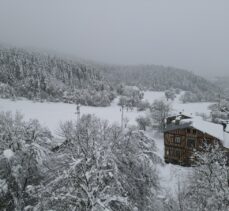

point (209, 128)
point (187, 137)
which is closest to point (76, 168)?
point (187, 137)

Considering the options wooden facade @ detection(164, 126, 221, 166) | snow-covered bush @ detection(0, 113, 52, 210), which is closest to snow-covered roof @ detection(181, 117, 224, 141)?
wooden facade @ detection(164, 126, 221, 166)

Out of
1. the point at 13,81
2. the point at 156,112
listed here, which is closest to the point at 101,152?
the point at 156,112

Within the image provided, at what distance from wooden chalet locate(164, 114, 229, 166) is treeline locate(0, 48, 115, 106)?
60.5 m

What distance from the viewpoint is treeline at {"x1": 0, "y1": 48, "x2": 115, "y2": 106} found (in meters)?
89.2

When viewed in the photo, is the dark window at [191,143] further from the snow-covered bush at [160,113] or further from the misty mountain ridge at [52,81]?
the misty mountain ridge at [52,81]

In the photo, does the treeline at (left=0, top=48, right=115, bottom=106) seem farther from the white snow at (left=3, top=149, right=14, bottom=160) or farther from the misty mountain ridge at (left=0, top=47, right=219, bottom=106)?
the white snow at (left=3, top=149, right=14, bottom=160)

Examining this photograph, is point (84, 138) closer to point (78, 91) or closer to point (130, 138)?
point (130, 138)

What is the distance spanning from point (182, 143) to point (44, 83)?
257ft

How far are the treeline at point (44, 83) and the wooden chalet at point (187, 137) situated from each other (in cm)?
6050

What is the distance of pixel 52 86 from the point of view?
96.1m

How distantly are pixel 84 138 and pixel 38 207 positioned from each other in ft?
18.7

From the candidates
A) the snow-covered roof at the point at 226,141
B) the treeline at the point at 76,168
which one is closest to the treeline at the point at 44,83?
the snow-covered roof at the point at 226,141

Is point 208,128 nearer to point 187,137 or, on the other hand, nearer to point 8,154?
point 187,137

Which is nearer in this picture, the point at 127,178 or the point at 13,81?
the point at 127,178
